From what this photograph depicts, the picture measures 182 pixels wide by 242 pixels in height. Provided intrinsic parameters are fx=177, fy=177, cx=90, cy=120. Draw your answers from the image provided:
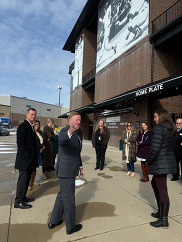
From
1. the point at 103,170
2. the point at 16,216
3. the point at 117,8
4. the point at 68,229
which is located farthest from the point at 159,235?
the point at 117,8

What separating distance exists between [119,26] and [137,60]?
430cm

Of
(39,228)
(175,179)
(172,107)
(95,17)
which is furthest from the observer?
(95,17)

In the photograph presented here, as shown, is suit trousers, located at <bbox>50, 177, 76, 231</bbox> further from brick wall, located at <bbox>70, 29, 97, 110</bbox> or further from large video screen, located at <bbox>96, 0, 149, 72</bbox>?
brick wall, located at <bbox>70, 29, 97, 110</bbox>

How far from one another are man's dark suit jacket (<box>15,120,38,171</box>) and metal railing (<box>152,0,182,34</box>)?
9.90 m

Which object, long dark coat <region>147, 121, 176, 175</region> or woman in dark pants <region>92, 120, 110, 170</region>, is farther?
woman in dark pants <region>92, 120, 110, 170</region>

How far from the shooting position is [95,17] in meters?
20.2

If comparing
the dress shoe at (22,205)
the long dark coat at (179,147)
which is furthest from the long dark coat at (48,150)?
the long dark coat at (179,147)

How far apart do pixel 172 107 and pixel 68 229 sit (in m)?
9.90

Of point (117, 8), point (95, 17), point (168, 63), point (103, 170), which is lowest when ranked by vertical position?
point (103, 170)

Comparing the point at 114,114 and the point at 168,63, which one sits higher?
the point at 168,63

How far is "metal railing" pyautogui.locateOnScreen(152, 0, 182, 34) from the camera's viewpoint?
9.63 meters

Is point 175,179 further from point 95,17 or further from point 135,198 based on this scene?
point 95,17

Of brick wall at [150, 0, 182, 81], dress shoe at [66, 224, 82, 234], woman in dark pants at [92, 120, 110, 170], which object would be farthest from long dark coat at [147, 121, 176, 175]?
brick wall at [150, 0, 182, 81]

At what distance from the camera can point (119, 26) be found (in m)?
14.0
